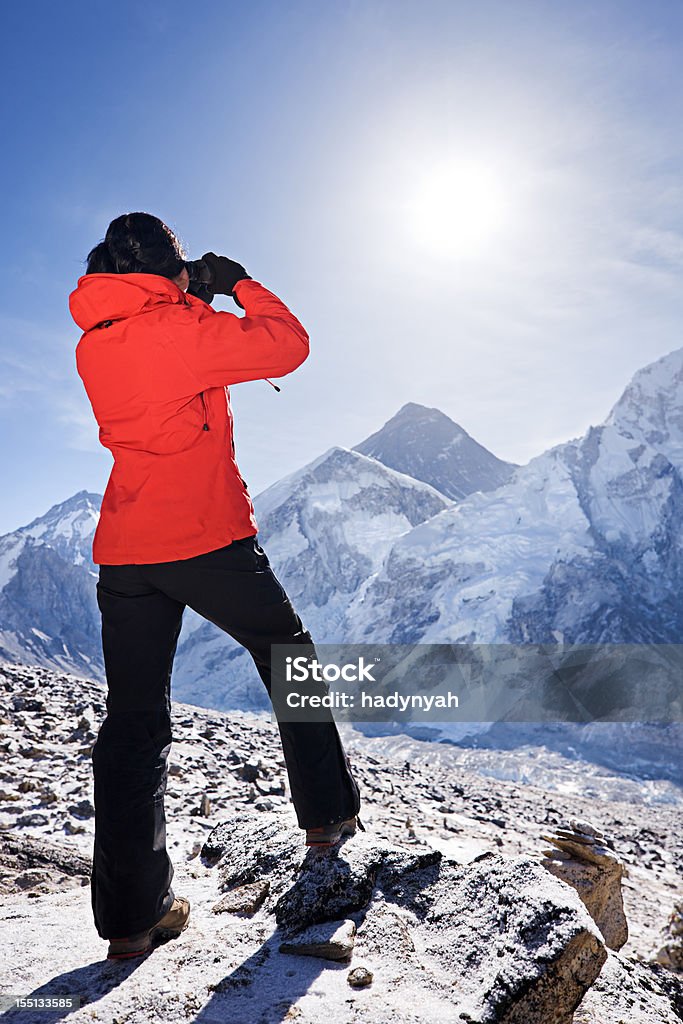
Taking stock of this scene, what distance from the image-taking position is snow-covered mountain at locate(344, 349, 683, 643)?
9775cm

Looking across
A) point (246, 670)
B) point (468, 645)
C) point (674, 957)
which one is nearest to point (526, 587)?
point (468, 645)

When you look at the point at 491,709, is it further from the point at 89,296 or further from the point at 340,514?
the point at 89,296

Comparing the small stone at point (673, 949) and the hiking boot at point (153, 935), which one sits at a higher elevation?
the hiking boot at point (153, 935)

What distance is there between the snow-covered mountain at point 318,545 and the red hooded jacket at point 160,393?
341ft

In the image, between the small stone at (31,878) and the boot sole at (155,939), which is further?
the small stone at (31,878)

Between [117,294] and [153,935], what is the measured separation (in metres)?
2.24

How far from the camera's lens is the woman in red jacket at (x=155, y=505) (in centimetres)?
209

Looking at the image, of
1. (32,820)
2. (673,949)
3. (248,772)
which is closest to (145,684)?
(32,820)

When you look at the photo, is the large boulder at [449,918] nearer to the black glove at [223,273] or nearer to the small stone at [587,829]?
the small stone at [587,829]

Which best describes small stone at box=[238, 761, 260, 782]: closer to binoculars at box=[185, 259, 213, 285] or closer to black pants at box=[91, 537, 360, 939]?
black pants at box=[91, 537, 360, 939]

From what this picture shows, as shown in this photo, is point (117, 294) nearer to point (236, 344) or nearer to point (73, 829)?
point (236, 344)

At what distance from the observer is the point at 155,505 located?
214cm

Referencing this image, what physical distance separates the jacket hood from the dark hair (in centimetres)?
8

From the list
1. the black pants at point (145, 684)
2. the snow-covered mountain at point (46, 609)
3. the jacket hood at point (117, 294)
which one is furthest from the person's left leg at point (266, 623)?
the snow-covered mountain at point (46, 609)
